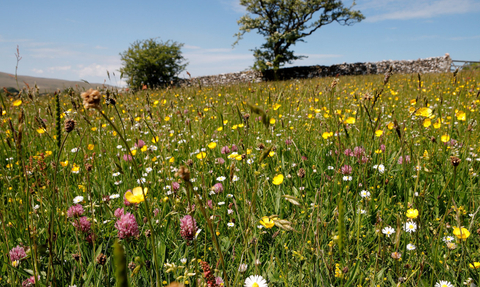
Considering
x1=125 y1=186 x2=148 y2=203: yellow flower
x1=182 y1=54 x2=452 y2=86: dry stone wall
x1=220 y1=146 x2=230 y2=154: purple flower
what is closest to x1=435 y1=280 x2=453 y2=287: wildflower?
x1=125 y1=186 x2=148 y2=203: yellow flower

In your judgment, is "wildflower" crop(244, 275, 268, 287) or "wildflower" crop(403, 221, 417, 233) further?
"wildflower" crop(403, 221, 417, 233)

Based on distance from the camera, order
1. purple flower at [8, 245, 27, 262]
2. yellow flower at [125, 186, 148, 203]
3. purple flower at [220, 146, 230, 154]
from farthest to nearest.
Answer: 1. purple flower at [220, 146, 230, 154]
2. purple flower at [8, 245, 27, 262]
3. yellow flower at [125, 186, 148, 203]

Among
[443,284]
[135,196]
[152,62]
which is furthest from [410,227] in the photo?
[152,62]

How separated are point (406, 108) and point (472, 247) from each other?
3385 mm

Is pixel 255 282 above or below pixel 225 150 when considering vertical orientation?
below

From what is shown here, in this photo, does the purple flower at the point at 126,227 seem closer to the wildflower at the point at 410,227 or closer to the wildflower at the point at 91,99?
the wildflower at the point at 91,99

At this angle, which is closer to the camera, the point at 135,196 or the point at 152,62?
the point at 135,196

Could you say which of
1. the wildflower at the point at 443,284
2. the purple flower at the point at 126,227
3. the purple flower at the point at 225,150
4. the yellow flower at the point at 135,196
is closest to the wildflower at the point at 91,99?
the yellow flower at the point at 135,196

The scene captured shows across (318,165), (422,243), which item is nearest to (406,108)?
(318,165)

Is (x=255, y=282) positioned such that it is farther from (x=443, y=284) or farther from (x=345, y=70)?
(x=345, y=70)

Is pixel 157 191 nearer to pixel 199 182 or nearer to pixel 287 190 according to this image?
pixel 199 182

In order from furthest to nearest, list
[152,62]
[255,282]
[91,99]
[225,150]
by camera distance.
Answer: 1. [152,62]
2. [225,150]
3. [255,282]
4. [91,99]

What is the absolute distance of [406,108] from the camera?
168 inches

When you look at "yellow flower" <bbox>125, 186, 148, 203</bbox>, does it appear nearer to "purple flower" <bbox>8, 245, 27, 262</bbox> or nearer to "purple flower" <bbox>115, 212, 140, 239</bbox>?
"purple flower" <bbox>115, 212, 140, 239</bbox>
